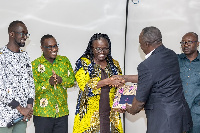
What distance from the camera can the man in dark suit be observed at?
2404mm

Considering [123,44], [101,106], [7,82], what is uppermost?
[123,44]

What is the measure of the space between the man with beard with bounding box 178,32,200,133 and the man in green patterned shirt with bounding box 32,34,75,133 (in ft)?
3.92

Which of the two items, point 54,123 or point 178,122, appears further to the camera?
point 54,123

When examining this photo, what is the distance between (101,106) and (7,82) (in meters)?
0.93

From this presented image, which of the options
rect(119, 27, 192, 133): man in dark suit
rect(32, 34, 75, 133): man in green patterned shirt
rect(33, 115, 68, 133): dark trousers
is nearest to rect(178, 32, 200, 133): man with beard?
rect(119, 27, 192, 133): man in dark suit

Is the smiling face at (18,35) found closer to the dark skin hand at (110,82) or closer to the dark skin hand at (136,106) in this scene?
the dark skin hand at (110,82)

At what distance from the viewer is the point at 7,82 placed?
2.82 meters

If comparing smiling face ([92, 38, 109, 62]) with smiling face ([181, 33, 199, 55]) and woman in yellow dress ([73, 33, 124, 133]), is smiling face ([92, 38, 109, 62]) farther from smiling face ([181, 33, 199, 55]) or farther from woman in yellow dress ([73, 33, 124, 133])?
smiling face ([181, 33, 199, 55])

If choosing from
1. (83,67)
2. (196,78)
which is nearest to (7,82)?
(83,67)

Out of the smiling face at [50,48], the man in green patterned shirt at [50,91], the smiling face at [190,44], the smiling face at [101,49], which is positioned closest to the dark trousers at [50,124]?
the man in green patterned shirt at [50,91]

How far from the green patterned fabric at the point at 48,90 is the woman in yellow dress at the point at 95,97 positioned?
29cm

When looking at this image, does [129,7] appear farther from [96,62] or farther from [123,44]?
[96,62]

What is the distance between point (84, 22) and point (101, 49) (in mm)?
1177

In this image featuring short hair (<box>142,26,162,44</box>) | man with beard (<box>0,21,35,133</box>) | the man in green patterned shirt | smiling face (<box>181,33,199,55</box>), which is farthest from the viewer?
the man in green patterned shirt
